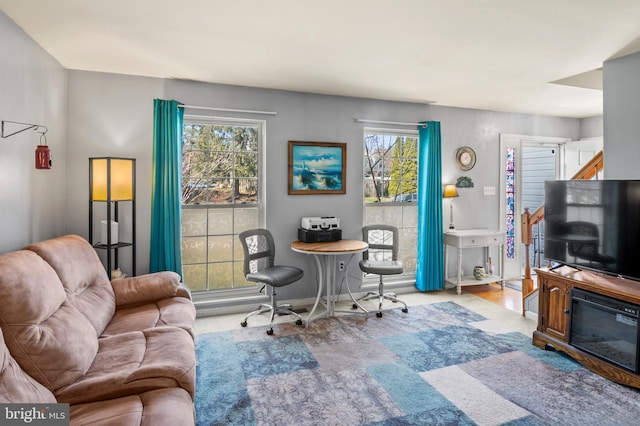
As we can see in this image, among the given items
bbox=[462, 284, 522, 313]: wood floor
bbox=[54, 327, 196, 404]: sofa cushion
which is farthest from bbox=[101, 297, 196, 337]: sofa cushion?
bbox=[462, 284, 522, 313]: wood floor

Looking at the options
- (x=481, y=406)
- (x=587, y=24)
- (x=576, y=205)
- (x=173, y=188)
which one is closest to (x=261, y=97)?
(x=173, y=188)

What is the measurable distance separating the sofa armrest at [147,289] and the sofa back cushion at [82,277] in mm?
85

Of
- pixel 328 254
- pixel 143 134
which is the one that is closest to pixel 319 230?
pixel 328 254

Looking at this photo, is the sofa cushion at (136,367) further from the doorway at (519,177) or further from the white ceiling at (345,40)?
the doorway at (519,177)

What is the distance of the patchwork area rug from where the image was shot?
2.23 meters

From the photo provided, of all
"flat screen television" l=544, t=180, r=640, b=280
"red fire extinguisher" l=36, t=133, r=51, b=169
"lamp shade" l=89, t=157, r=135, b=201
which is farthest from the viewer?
"lamp shade" l=89, t=157, r=135, b=201

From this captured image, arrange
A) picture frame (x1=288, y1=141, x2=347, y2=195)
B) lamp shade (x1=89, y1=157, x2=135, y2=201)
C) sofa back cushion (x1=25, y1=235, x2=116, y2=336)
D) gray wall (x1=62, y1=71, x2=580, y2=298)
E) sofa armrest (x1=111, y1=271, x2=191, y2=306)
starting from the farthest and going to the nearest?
1. picture frame (x1=288, y1=141, x2=347, y2=195)
2. gray wall (x1=62, y1=71, x2=580, y2=298)
3. lamp shade (x1=89, y1=157, x2=135, y2=201)
4. sofa armrest (x1=111, y1=271, x2=191, y2=306)
5. sofa back cushion (x1=25, y1=235, x2=116, y2=336)

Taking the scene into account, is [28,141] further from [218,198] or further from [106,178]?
[218,198]

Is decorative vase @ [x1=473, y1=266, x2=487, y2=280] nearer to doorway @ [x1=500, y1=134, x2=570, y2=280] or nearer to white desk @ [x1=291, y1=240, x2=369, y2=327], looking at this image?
doorway @ [x1=500, y1=134, x2=570, y2=280]

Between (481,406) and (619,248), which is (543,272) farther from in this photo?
(481,406)

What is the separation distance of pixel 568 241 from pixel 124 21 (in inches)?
149

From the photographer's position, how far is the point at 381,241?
186 inches

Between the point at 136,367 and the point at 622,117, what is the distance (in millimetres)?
3958

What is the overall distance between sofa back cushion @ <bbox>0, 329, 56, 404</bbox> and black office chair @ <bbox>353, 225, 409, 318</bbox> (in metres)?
2.97
